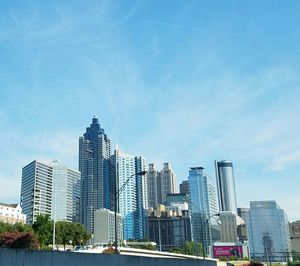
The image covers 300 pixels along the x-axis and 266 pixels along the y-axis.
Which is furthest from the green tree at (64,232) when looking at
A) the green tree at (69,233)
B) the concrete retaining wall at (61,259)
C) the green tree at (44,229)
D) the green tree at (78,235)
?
the concrete retaining wall at (61,259)

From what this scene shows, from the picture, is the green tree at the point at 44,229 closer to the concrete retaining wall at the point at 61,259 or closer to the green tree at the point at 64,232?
the green tree at the point at 64,232

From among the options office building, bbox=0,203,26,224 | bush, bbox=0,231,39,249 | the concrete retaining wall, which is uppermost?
office building, bbox=0,203,26,224

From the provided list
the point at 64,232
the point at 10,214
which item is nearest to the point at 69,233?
the point at 64,232

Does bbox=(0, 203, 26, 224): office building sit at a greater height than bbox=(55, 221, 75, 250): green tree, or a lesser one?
greater

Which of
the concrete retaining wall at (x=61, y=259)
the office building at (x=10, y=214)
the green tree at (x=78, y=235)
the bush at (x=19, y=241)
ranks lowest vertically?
the concrete retaining wall at (x=61, y=259)

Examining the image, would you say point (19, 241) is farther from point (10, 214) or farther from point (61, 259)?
point (10, 214)

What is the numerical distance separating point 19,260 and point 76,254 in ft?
13.4

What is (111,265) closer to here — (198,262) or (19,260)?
(19,260)

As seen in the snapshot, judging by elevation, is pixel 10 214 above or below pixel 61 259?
above

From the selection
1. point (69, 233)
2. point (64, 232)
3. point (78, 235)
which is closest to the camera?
point (64, 232)

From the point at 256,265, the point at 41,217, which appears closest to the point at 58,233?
the point at 41,217

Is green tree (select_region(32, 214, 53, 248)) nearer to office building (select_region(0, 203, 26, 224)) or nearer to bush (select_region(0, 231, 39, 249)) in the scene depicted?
bush (select_region(0, 231, 39, 249))

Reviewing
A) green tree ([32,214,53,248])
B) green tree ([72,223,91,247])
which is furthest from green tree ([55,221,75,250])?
green tree ([32,214,53,248])

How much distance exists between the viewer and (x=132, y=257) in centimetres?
2906
